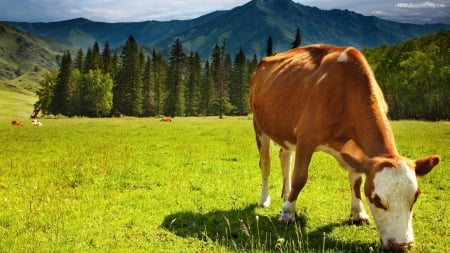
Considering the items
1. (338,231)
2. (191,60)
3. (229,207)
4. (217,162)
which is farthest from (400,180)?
(191,60)

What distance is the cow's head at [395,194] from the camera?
589cm

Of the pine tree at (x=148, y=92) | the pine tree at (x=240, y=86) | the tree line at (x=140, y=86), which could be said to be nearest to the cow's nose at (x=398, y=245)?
the tree line at (x=140, y=86)

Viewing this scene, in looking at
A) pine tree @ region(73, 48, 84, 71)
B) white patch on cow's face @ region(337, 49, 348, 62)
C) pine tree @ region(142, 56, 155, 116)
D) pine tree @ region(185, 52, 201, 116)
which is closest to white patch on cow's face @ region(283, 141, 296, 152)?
white patch on cow's face @ region(337, 49, 348, 62)

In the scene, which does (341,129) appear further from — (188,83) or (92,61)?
(92,61)

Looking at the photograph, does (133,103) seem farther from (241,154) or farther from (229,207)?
(229,207)

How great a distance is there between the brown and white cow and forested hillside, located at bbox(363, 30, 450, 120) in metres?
72.1

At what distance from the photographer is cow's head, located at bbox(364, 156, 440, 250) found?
5.89m

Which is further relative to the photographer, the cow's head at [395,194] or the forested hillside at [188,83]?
the forested hillside at [188,83]

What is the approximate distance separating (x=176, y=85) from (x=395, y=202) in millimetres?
97797

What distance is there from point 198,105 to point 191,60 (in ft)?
40.1

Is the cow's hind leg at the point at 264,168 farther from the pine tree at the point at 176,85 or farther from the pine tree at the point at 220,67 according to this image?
the pine tree at the point at 176,85

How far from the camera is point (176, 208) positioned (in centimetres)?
1018

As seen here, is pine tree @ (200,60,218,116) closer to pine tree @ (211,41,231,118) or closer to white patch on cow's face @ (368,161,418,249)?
pine tree @ (211,41,231,118)

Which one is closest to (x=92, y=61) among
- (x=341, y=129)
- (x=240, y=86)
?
(x=240, y=86)
